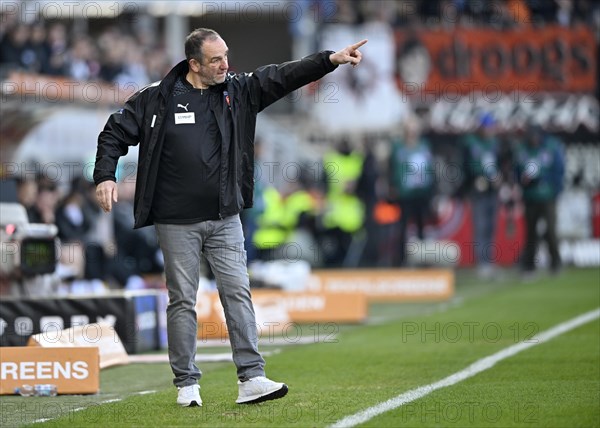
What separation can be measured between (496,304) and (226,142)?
29.8 feet

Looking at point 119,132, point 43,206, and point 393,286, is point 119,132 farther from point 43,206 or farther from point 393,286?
point 393,286

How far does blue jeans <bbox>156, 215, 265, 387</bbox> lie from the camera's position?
8.15 metres

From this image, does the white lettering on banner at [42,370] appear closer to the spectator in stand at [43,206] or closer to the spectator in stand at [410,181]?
the spectator in stand at [43,206]

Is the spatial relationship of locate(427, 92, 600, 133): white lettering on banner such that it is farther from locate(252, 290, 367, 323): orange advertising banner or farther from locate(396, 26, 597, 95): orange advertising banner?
locate(252, 290, 367, 323): orange advertising banner

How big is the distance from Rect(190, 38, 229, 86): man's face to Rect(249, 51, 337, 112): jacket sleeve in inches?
9.2

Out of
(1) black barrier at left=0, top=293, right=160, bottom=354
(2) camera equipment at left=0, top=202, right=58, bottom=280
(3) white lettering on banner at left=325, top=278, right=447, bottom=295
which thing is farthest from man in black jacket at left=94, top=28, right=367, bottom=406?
(3) white lettering on banner at left=325, top=278, right=447, bottom=295

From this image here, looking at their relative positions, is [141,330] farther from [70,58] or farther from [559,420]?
[70,58]

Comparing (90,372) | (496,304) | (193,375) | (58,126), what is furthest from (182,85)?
(58,126)

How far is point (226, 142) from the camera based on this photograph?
319 inches

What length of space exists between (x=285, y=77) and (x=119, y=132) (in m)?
1.04

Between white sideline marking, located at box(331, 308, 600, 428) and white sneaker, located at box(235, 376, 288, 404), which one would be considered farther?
white sneaker, located at box(235, 376, 288, 404)

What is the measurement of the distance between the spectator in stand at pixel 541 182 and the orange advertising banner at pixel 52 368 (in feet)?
45.9

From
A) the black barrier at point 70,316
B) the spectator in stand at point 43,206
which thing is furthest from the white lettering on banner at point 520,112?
the black barrier at point 70,316

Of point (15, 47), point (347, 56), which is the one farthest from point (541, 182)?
point (347, 56)
